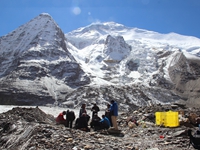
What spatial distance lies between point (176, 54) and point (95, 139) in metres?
126

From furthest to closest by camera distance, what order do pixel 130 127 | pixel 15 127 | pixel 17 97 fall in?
pixel 17 97 → pixel 130 127 → pixel 15 127

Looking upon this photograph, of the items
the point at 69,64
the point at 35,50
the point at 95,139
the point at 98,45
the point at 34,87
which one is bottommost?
the point at 95,139

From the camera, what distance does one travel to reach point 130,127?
13.1 m

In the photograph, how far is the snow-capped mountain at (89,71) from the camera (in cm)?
8300

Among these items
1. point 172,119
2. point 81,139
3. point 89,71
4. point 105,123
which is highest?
point 89,71

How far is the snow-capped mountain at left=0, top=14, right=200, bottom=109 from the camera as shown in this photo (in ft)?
272

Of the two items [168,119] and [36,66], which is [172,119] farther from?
[36,66]

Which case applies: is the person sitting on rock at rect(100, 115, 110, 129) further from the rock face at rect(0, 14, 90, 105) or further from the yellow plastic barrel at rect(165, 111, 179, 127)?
the rock face at rect(0, 14, 90, 105)

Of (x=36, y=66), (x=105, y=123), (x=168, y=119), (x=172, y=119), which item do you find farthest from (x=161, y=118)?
(x=36, y=66)

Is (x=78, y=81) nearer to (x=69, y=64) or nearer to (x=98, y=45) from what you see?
(x=69, y=64)

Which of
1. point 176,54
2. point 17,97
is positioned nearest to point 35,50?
point 17,97

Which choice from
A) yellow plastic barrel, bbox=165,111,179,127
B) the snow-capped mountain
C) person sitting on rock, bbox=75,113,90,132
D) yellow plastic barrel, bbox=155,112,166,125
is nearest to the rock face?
the snow-capped mountain

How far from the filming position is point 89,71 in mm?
129125

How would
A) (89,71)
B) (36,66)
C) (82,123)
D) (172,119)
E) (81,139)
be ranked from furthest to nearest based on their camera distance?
(89,71), (36,66), (172,119), (82,123), (81,139)
